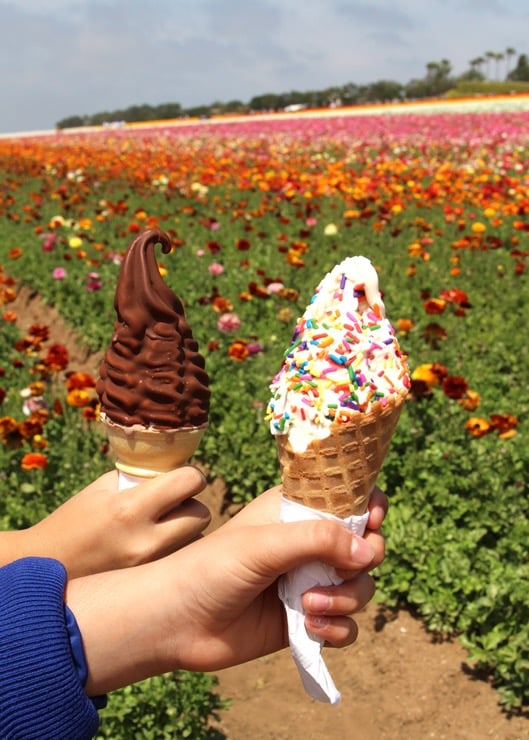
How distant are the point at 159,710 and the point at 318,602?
1600 millimetres

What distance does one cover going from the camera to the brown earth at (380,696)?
303 centimetres

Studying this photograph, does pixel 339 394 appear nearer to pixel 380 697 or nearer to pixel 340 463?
pixel 340 463

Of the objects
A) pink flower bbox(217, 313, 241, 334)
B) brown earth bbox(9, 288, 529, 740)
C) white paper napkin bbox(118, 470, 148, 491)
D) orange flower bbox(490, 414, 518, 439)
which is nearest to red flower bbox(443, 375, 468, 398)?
orange flower bbox(490, 414, 518, 439)

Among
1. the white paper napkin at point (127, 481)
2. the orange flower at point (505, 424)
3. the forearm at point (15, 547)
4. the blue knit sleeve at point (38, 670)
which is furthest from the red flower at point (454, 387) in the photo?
the blue knit sleeve at point (38, 670)

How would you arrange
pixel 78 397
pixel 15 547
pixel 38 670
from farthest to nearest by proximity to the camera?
pixel 78 397
pixel 15 547
pixel 38 670

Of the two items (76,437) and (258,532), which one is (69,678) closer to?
(258,532)

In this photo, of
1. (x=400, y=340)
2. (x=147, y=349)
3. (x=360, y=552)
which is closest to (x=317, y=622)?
(x=360, y=552)

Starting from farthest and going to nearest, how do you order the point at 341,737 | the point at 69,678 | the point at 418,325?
the point at 418,325
the point at 341,737
the point at 69,678

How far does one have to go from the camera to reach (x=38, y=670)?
1.29 metres

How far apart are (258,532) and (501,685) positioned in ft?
7.66

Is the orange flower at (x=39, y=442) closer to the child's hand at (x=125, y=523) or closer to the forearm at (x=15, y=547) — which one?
the forearm at (x=15, y=547)

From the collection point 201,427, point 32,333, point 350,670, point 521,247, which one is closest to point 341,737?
point 350,670

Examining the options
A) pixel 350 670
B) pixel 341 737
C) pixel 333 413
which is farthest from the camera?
pixel 350 670

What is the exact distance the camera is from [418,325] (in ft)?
17.8
